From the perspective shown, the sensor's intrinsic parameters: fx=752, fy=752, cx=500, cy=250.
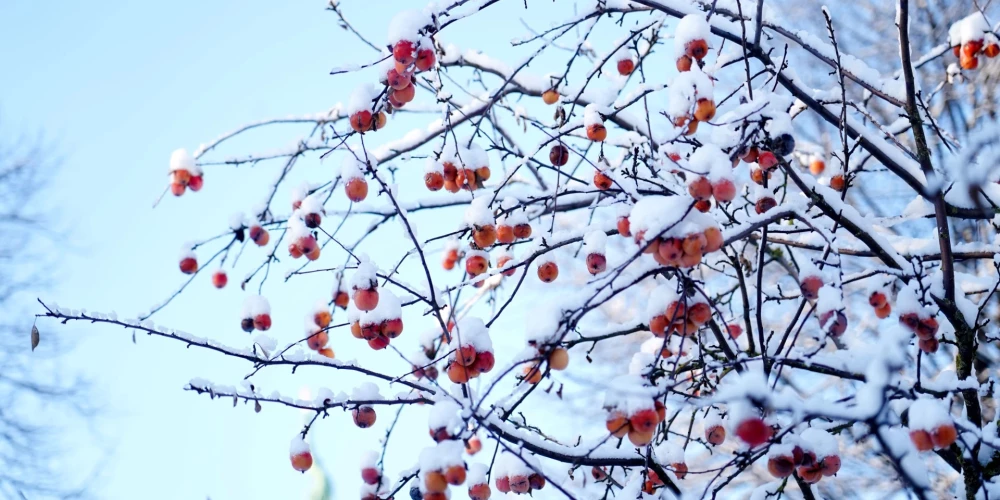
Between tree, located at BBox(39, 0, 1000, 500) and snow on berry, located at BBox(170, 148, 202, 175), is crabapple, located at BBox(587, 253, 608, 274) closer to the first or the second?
tree, located at BBox(39, 0, 1000, 500)

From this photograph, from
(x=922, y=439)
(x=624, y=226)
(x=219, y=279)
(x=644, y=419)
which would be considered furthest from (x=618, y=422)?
(x=219, y=279)

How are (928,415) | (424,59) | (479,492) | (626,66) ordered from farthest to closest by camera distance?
(626,66) < (424,59) < (479,492) < (928,415)

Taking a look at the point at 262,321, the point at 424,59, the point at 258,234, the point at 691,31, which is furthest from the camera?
the point at 258,234

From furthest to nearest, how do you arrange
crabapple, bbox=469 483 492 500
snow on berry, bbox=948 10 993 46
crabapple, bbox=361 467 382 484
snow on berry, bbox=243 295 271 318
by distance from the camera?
snow on berry, bbox=243 295 271 318
snow on berry, bbox=948 10 993 46
crabapple, bbox=361 467 382 484
crabapple, bbox=469 483 492 500

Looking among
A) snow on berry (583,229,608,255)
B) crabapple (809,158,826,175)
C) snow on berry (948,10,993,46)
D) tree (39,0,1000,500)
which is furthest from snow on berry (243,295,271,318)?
crabapple (809,158,826,175)

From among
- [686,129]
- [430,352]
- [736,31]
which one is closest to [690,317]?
[686,129]

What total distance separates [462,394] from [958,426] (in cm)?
106

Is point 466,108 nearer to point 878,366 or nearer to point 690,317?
point 690,317

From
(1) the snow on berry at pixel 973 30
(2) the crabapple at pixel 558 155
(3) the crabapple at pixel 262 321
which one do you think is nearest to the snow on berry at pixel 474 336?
(2) the crabapple at pixel 558 155

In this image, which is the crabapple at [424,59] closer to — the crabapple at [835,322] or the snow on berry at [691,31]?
the snow on berry at [691,31]

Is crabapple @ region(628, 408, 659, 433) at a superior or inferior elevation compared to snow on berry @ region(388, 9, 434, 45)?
inferior

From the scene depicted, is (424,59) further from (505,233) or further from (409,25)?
(505,233)

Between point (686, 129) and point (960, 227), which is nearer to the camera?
point (686, 129)

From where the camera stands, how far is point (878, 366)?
117cm
